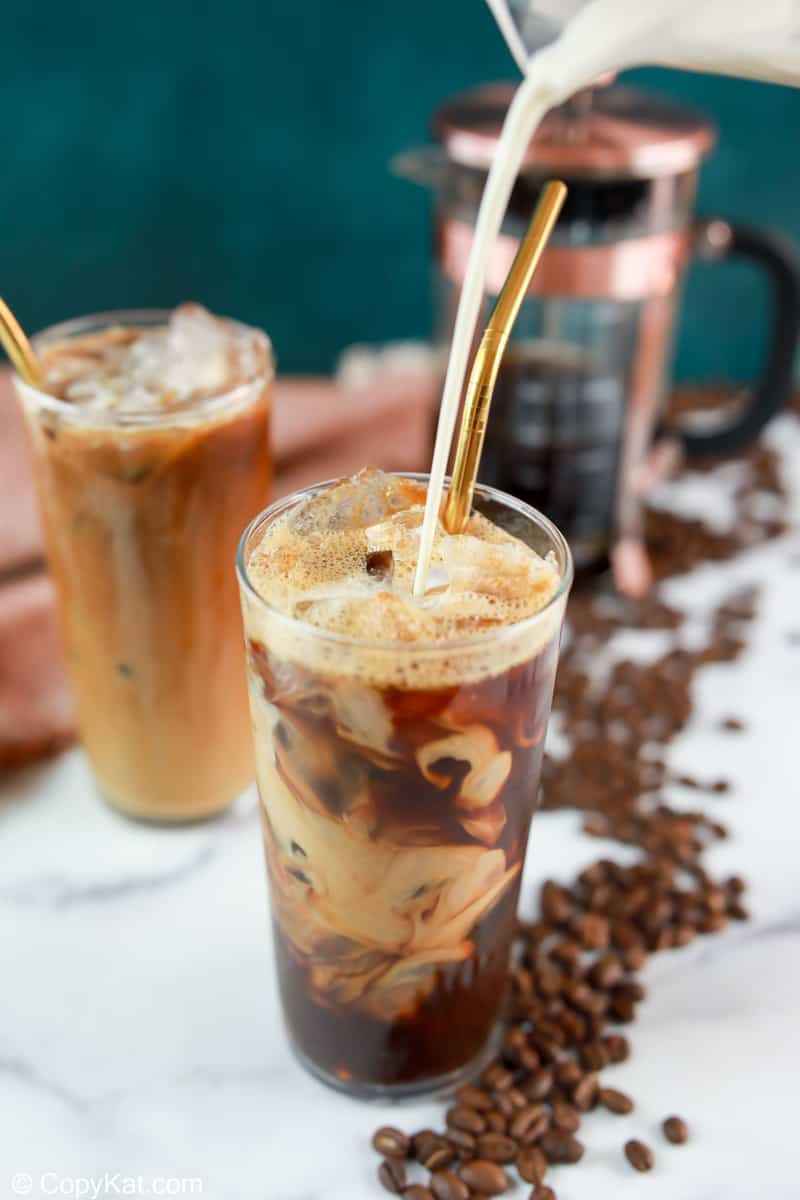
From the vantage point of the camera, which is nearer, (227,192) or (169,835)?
(169,835)

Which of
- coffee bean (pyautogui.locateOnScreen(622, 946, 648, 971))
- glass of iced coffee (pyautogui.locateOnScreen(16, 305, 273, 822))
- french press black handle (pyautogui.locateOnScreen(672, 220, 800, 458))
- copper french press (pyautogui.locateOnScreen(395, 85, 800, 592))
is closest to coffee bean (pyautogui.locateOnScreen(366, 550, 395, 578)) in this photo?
glass of iced coffee (pyautogui.locateOnScreen(16, 305, 273, 822))

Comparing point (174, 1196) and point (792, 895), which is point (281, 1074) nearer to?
point (174, 1196)

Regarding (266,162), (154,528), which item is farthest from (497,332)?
(266,162)

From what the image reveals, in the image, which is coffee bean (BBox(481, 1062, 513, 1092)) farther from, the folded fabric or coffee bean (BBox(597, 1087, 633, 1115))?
the folded fabric

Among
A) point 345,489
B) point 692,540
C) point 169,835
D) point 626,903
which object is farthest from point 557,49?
point 692,540

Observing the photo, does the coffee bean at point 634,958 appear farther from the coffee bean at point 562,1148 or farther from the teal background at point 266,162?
the teal background at point 266,162

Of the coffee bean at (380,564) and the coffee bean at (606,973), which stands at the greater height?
the coffee bean at (380,564)

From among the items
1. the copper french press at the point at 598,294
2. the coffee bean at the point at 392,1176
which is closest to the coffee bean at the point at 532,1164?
the coffee bean at the point at 392,1176
